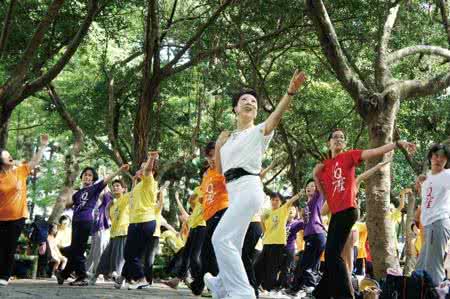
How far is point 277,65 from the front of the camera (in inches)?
880

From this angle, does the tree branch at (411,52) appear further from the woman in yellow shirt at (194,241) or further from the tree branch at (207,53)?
the woman in yellow shirt at (194,241)

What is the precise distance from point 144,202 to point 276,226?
2373mm

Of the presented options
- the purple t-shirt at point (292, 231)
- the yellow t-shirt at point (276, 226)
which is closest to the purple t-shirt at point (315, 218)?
the yellow t-shirt at point (276, 226)

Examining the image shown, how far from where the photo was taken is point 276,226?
40.0 ft

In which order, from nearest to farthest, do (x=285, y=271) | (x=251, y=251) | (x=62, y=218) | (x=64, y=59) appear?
(x=251, y=251) → (x=64, y=59) → (x=285, y=271) → (x=62, y=218)

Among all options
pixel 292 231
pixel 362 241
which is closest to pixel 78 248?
pixel 292 231

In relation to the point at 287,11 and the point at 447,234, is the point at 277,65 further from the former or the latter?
the point at 447,234

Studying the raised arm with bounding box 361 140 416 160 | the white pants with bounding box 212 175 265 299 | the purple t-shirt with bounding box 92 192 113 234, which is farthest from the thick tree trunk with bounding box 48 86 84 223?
the white pants with bounding box 212 175 265 299

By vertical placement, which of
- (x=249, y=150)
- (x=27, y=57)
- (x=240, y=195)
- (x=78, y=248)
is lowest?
(x=78, y=248)

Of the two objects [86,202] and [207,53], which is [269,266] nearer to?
[86,202]

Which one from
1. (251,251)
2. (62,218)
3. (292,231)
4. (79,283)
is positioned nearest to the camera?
(251,251)

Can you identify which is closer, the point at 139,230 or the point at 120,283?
the point at 139,230

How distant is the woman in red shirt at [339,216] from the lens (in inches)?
287

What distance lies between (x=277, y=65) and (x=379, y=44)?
8.96 meters
